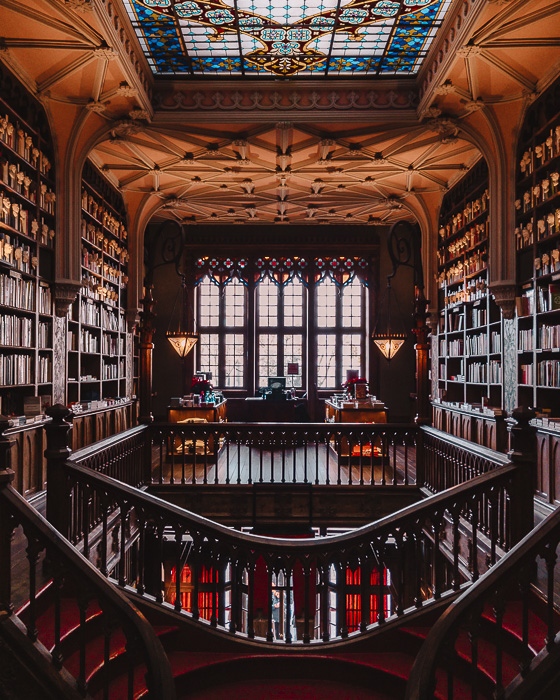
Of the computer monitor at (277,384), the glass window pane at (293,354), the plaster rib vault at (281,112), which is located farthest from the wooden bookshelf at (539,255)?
the glass window pane at (293,354)

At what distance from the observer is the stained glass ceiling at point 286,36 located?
20.3ft

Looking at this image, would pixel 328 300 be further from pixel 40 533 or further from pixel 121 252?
pixel 40 533

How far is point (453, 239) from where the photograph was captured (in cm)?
1069

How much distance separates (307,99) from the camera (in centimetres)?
795

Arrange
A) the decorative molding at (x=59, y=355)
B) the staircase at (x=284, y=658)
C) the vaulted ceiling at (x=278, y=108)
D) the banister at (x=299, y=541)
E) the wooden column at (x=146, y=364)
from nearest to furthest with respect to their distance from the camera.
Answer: the staircase at (x=284, y=658) → the banister at (x=299, y=541) → the vaulted ceiling at (x=278, y=108) → the wooden column at (x=146, y=364) → the decorative molding at (x=59, y=355)

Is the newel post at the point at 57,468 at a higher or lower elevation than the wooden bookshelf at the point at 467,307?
lower

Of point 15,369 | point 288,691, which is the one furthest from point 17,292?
point 288,691

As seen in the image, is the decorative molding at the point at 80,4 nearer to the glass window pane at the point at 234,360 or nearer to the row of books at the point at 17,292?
the row of books at the point at 17,292

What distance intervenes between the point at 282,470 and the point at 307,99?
471 cm

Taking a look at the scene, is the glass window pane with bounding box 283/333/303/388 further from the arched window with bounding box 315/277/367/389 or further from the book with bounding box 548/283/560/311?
the book with bounding box 548/283/560/311

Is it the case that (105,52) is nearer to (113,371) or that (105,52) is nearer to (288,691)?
(113,371)

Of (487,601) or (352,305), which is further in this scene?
(352,305)

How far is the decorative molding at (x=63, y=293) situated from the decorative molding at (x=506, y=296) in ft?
16.9

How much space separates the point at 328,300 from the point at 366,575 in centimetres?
1106
